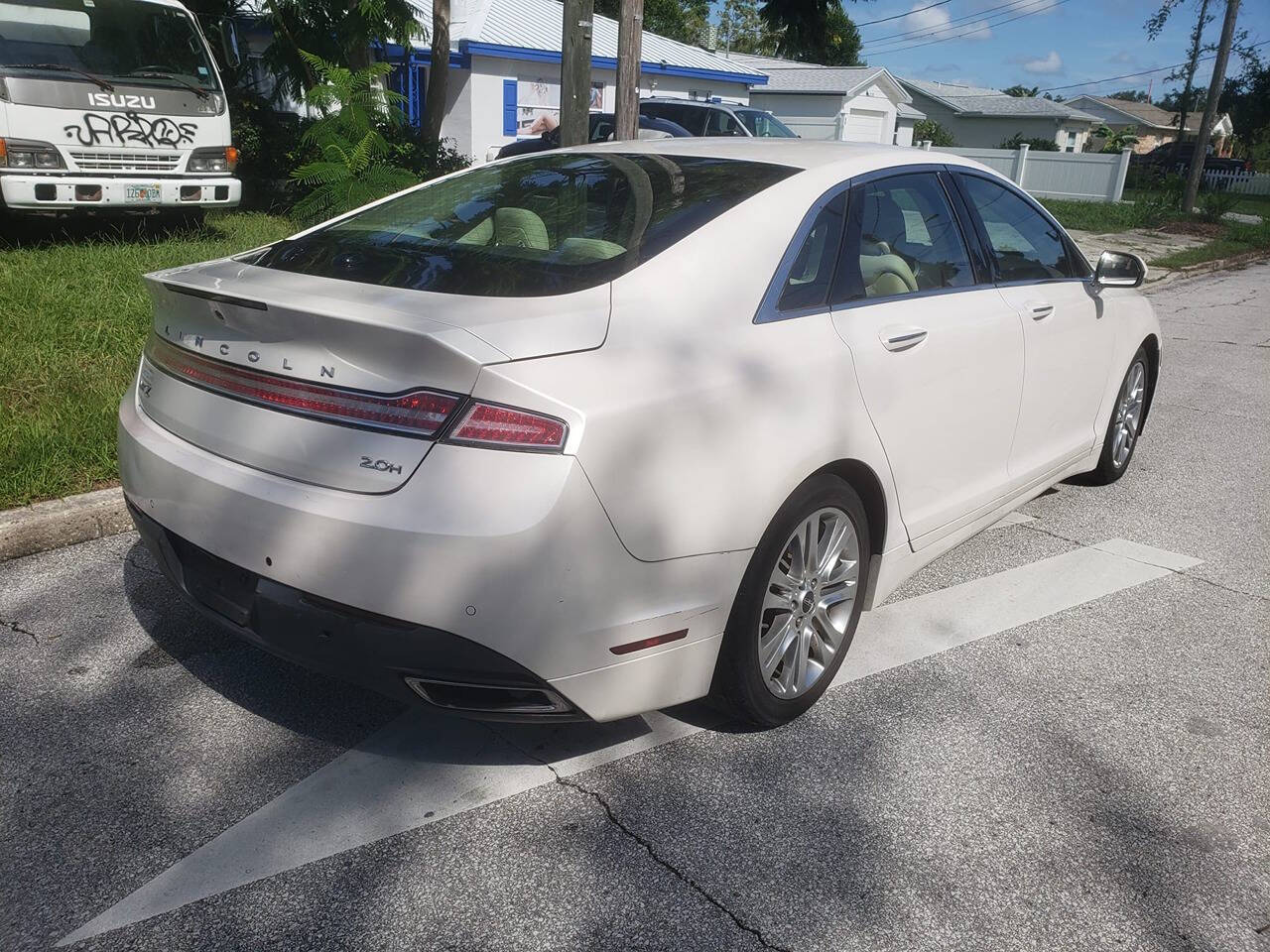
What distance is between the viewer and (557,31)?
25438 mm

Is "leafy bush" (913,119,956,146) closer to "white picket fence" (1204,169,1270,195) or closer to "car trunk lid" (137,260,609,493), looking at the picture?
"white picket fence" (1204,169,1270,195)

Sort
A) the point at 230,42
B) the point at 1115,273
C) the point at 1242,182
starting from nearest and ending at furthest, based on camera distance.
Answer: the point at 1115,273
the point at 230,42
the point at 1242,182

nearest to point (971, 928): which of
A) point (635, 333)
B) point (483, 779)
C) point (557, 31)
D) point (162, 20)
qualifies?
point (483, 779)

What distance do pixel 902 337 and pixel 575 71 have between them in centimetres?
504

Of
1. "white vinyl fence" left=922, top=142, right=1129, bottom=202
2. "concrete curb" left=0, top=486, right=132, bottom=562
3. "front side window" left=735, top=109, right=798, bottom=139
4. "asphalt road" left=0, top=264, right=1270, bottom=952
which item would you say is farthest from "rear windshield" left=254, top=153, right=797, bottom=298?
"white vinyl fence" left=922, top=142, right=1129, bottom=202

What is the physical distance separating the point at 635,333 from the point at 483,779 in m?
1.25

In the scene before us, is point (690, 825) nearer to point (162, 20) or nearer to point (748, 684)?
point (748, 684)

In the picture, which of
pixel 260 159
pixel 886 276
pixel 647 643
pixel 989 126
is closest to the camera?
pixel 647 643

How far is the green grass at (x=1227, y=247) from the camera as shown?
16.8m

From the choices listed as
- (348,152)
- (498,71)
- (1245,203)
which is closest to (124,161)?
(348,152)

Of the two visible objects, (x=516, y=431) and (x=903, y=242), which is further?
(x=903, y=242)

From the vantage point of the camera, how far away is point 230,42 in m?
12.1

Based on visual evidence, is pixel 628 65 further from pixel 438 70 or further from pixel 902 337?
pixel 438 70

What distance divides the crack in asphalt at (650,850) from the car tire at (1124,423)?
3421mm
